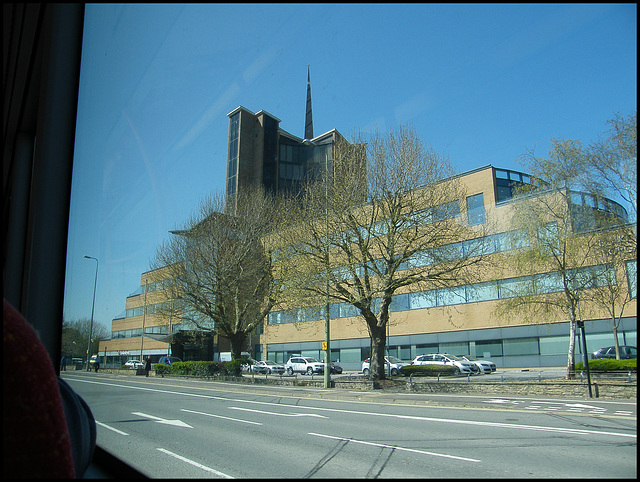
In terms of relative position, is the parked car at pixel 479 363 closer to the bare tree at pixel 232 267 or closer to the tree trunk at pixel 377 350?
the tree trunk at pixel 377 350

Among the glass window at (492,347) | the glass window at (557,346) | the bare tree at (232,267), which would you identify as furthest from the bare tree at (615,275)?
the bare tree at (232,267)

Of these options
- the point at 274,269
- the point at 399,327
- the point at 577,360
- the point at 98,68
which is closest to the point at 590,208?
the point at 577,360

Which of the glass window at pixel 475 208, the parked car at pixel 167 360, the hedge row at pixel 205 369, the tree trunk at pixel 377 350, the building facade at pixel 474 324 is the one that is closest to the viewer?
the building facade at pixel 474 324

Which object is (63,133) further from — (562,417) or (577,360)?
(562,417)

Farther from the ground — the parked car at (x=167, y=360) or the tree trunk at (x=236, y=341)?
the tree trunk at (x=236, y=341)

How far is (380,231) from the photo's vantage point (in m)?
21.3

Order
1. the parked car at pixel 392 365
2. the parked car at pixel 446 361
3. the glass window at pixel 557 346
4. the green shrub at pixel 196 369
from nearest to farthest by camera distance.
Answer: the glass window at pixel 557 346 → the parked car at pixel 446 361 → the green shrub at pixel 196 369 → the parked car at pixel 392 365

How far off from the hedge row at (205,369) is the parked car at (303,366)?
785 cm

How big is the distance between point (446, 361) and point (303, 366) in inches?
531

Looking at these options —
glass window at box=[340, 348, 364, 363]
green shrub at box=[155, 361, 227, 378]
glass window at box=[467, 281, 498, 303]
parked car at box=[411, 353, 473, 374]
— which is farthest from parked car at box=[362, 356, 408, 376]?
glass window at box=[467, 281, 498, 303]

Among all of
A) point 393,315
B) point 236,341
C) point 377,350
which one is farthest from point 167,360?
point 377,350

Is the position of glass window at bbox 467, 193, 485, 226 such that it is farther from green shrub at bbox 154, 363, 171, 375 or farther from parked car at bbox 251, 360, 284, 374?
parked car at bbox 251, 360, 284, 374

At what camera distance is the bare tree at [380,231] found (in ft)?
65.0

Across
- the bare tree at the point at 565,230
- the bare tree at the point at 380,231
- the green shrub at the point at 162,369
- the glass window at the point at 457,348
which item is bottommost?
the green shrub at the point at 162,369
